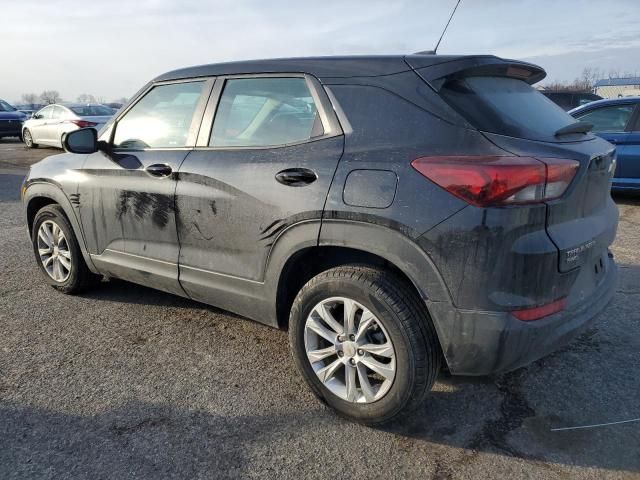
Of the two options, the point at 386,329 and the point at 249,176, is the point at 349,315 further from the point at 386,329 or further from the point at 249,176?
the point at 249,176

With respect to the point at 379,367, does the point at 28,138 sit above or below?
below

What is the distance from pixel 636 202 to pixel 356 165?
7.16m

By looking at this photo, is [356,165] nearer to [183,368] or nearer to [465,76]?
[465,76]

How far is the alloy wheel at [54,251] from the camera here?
13.8 ft

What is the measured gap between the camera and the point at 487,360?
2.26 m

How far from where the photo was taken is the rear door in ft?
8.55

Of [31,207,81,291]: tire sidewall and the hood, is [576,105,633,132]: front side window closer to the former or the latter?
[31,207,81,291]: tire sidewall

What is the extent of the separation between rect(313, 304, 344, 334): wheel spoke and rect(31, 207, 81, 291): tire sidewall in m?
2.37

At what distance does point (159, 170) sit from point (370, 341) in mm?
1689

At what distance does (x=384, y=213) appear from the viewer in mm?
2311

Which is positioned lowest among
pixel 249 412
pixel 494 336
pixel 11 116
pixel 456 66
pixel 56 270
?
pixel 249 412

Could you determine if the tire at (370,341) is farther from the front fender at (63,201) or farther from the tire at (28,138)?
the tire at (28,138)

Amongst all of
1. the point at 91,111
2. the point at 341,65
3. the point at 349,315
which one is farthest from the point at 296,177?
the point at 91,111

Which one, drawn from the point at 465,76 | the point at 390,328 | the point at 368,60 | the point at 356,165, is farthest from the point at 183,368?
the point at 465,76
